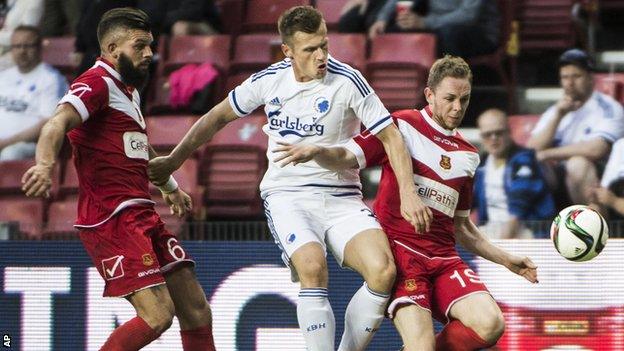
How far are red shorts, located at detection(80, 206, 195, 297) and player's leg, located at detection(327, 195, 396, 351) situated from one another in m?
0.83

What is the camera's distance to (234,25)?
36.1ft

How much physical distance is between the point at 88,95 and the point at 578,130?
12.5ft

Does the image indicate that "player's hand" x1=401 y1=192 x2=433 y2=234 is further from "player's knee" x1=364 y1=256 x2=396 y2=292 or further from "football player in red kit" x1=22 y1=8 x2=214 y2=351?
"football player in red kit" x1=22 y1=8 x2=214 y2=351

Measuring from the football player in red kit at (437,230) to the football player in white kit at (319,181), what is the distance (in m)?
0.12

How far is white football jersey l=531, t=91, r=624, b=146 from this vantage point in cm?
884

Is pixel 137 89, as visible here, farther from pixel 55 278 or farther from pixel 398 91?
pixel 398 91

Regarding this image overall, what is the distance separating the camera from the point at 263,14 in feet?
35.8

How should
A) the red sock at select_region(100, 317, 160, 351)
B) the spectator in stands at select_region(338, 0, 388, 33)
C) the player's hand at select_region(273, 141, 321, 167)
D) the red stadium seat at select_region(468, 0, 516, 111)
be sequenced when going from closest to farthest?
the player's hand at select_region(273, 141, 321, 167)
the red sock at select_region(100, 317, 160, 351)
the red stadium seat at select_region(468, 0, 516, 111)
the spectator in stands at select_region(338, 0, 388, 33)

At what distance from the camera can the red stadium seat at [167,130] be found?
979 centimetres

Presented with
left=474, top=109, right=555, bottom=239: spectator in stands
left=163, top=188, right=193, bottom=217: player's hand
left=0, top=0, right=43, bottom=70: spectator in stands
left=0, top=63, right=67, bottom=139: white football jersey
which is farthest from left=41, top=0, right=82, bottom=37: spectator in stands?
left=163, top=188, right=193, bottom=217: player's hand

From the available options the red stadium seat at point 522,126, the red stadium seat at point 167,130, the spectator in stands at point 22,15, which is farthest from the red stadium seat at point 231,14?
the red stadium seat at point 522,126

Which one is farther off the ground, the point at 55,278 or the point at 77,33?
the point at 77,33

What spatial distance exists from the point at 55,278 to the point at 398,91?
302cm

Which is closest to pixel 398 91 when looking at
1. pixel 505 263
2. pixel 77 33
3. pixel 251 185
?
pixel 251 185
